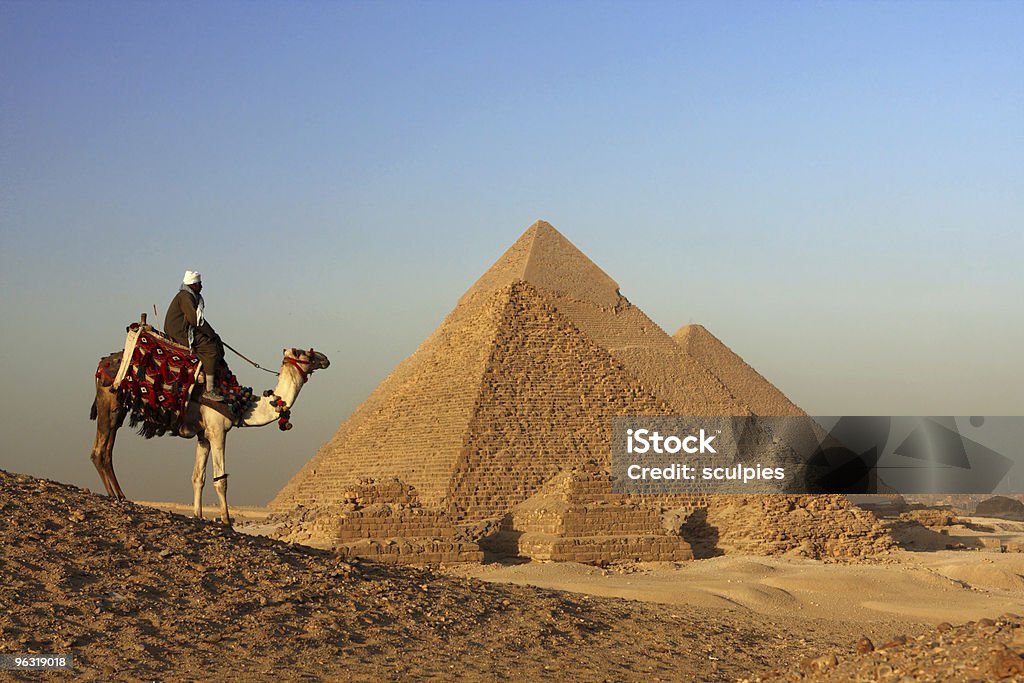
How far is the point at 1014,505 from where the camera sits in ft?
251

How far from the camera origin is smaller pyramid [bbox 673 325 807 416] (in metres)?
57.1

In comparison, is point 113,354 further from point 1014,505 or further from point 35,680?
point 1014,505

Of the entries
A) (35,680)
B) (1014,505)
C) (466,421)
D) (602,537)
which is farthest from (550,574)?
(1014,505)

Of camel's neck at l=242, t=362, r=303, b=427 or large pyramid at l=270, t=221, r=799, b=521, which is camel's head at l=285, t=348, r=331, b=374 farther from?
large pyramid at l=270, t=221, r=799, b=521

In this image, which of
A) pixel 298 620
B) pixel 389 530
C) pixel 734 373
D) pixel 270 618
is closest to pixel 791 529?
pixel 389 530

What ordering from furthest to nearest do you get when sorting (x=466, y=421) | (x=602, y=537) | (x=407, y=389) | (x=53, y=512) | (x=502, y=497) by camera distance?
(x=407, y=389), (x=466, y=421), (x=502, y=497), (x=602, y=537), (x=53, y=512)

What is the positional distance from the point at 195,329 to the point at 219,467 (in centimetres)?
124

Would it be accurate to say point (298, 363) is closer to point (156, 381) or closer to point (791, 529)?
point (156, 381)

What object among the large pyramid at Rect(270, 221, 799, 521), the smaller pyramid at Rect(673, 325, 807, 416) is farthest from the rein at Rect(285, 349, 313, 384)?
the smaller pyramid at Rect(673, 325, 807, 416)

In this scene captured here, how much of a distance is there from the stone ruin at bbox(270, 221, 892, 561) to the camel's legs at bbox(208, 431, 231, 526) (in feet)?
40.6

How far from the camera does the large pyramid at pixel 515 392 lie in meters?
37.1

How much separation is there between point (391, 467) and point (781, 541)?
1460cm

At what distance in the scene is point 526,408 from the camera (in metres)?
39.8

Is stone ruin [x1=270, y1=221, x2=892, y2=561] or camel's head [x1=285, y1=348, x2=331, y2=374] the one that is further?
stone ruin [x1=270, y1=221, x2=892, y2=561]
